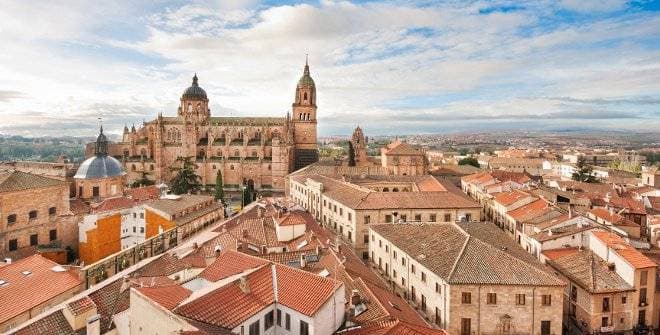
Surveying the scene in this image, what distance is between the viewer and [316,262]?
2464 centimetres

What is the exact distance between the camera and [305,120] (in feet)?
281

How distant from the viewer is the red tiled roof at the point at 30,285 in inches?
795

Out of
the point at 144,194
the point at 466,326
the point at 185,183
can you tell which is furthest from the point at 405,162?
the point at 466,326

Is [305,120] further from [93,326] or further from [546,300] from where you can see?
[93,326]

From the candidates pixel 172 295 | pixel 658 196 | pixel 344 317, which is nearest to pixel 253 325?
pixel 172 295

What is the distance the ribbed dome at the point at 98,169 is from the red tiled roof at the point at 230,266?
34.9m

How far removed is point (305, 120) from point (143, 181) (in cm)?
3044

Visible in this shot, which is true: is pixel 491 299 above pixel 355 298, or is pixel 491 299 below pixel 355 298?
below

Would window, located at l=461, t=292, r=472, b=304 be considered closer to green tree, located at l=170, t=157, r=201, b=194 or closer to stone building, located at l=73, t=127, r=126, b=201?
stone building, located at l=73, t=127, r=126, b=201

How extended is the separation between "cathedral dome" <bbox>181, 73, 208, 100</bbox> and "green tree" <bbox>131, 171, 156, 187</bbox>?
1661 centimetres

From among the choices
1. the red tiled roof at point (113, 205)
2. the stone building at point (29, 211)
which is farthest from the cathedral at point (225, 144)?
the stone building at point (29, 211)

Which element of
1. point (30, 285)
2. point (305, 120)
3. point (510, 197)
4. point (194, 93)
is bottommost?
point (30, 285)

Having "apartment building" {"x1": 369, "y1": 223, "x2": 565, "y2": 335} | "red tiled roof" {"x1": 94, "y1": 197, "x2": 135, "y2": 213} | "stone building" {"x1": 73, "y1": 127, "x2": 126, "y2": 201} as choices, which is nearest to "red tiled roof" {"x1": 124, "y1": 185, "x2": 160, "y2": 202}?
"stone building" {"x1": 73, "y1": 127, "x2": 126, "y2": 201}

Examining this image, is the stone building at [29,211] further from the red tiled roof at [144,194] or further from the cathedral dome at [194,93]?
the cathedral dome at [194,93]
